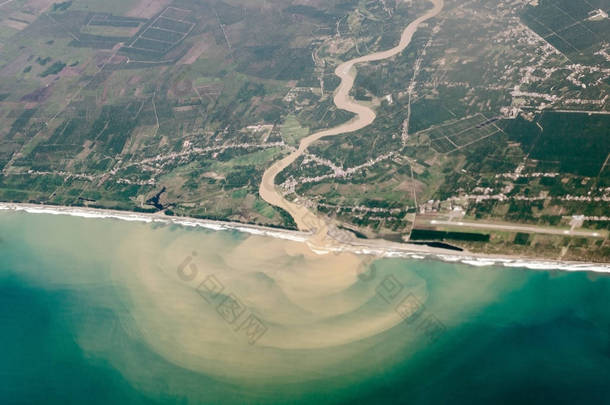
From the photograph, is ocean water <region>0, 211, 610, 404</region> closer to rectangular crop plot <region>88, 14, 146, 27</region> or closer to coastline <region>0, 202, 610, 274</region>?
coastline <region>0, 202, 610, 274</region>

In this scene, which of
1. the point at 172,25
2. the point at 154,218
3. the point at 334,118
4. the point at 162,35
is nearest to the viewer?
the point at 154,218

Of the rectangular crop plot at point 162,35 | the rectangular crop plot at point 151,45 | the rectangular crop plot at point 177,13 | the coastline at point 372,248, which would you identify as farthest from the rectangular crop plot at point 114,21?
the coastline at point 372,248

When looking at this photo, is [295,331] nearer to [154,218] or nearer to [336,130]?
[154,218]

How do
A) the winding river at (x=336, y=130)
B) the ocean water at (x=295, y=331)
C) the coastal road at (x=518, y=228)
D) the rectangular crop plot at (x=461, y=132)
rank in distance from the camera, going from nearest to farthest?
1. the ocean water at (x=295, y=331)
2. the coastal road at (x=518, y=228)
3. the winding river at (x=336, y=130)
4. the rectangular crop plot at (x=461, y=132)

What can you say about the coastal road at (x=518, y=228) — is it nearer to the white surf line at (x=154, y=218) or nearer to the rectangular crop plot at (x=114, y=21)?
the white surf line at (x=154, y=218)

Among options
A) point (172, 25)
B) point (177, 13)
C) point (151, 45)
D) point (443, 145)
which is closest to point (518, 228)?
point (443, 145)

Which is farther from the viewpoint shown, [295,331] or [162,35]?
[162,35]
